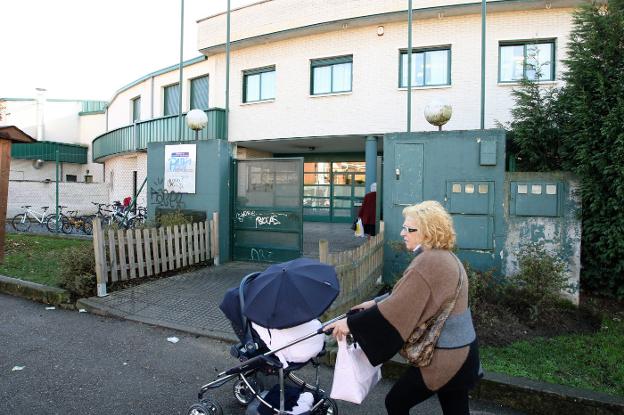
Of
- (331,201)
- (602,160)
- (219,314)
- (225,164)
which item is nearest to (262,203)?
(225,164)

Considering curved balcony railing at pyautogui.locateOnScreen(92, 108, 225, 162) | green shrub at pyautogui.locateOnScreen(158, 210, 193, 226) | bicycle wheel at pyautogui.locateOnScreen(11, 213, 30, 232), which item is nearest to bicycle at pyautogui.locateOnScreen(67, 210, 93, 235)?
bicycle wheel at pyautogui.locateOnScreen(11, 213, 30, 232)

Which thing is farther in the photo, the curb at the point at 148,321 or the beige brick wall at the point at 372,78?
the beige brick wall at the point at 372,78

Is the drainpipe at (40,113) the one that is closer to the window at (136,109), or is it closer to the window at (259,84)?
the window at (136,109)

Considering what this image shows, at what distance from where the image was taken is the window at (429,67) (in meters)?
13.5

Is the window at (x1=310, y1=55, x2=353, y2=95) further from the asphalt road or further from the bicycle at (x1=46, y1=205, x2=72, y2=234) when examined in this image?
the asphalt road

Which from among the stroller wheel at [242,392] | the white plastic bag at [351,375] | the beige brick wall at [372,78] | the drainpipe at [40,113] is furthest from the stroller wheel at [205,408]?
the drainpipe at [40,113]

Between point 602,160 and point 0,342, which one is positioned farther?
point 602,160

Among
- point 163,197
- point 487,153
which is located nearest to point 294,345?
point 487,153

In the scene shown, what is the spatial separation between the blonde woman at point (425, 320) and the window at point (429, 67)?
12.1 metres

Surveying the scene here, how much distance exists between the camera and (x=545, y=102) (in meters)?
7.50

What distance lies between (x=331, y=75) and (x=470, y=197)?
368 inches

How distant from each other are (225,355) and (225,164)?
515cm

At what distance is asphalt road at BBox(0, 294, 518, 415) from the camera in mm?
3559

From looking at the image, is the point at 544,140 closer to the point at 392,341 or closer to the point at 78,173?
the point at 392,341
